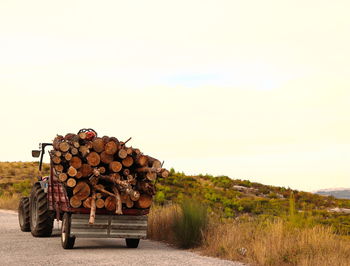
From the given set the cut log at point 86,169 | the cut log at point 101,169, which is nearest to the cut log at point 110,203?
the cut log at point 101,169

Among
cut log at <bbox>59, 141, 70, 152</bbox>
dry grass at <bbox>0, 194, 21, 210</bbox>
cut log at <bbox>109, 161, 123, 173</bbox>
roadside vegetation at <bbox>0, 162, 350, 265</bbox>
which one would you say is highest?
cut log at <bbox>59, 141, 70, 152</bbox>

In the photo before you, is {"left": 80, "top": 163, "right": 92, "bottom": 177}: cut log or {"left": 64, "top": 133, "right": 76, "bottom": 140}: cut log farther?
{"left": 64, "top": 133, "right": 76, "bottom": 140}: cut log

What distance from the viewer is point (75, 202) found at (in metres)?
12.2

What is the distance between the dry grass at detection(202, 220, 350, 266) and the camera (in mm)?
10602

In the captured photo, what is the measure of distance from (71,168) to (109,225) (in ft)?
5.08

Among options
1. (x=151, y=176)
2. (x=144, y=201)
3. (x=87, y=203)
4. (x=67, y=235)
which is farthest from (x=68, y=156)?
(x=144, y=201)

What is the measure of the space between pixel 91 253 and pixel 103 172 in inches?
67.9

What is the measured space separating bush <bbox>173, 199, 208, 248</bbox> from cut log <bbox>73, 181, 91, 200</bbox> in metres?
2.58

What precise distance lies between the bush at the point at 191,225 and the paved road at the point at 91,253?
0.41 m

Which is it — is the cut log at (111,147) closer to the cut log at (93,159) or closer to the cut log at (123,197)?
the cut log at (93,159)

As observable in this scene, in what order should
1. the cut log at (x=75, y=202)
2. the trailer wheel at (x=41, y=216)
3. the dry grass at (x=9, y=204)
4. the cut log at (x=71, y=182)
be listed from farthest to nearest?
the dry grass at (x=9, y=204) < the trailer wheel at (x=41, y=216) < the cut log at (x=75, y=202) < the cut log at (x=71, y=182)

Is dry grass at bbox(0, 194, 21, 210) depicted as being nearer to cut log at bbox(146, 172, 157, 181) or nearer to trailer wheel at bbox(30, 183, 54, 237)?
trailer wheel at bbox(30, 183, 54, 237)

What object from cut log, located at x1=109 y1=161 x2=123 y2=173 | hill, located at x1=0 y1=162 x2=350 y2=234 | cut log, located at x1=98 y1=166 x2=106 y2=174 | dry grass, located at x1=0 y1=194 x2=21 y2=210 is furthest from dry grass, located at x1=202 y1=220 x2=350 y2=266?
hill, located at x1=0 y1=162 x2=350 y2=234

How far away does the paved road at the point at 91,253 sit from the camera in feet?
35.8
